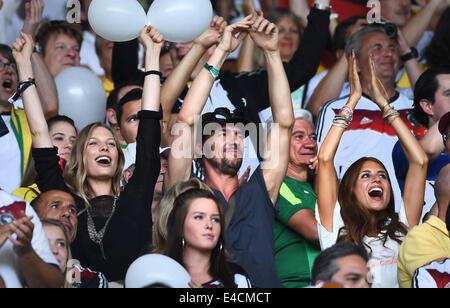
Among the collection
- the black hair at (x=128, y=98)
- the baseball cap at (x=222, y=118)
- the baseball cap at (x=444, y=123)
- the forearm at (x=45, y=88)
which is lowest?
the baseball cap at (x=444, y=123)

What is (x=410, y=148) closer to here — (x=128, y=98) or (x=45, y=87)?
(x=128, y=98)

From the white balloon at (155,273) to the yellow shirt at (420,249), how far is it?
40.5 inches

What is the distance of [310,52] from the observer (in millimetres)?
6070

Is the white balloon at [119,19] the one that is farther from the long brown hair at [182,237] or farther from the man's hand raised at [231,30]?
the long brown hair at [182,237]

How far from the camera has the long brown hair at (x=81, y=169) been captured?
512 cm

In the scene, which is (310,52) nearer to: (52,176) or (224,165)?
(224,165)

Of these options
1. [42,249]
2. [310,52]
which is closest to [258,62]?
[310,52]

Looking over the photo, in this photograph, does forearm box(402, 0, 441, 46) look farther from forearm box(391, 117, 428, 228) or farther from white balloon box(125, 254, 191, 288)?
white balloon box(125, 254, 191, 288)

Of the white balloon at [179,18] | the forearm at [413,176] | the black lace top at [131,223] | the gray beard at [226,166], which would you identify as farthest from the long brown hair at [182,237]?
the forearm at [413,176]

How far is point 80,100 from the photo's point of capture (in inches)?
243

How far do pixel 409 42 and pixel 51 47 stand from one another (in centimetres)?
244

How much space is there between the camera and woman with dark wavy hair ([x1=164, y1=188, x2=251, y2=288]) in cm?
455

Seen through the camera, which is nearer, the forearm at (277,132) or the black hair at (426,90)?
the forearm at (277,132)

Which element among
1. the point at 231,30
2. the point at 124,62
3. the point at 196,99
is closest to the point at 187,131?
the point at 196,99
